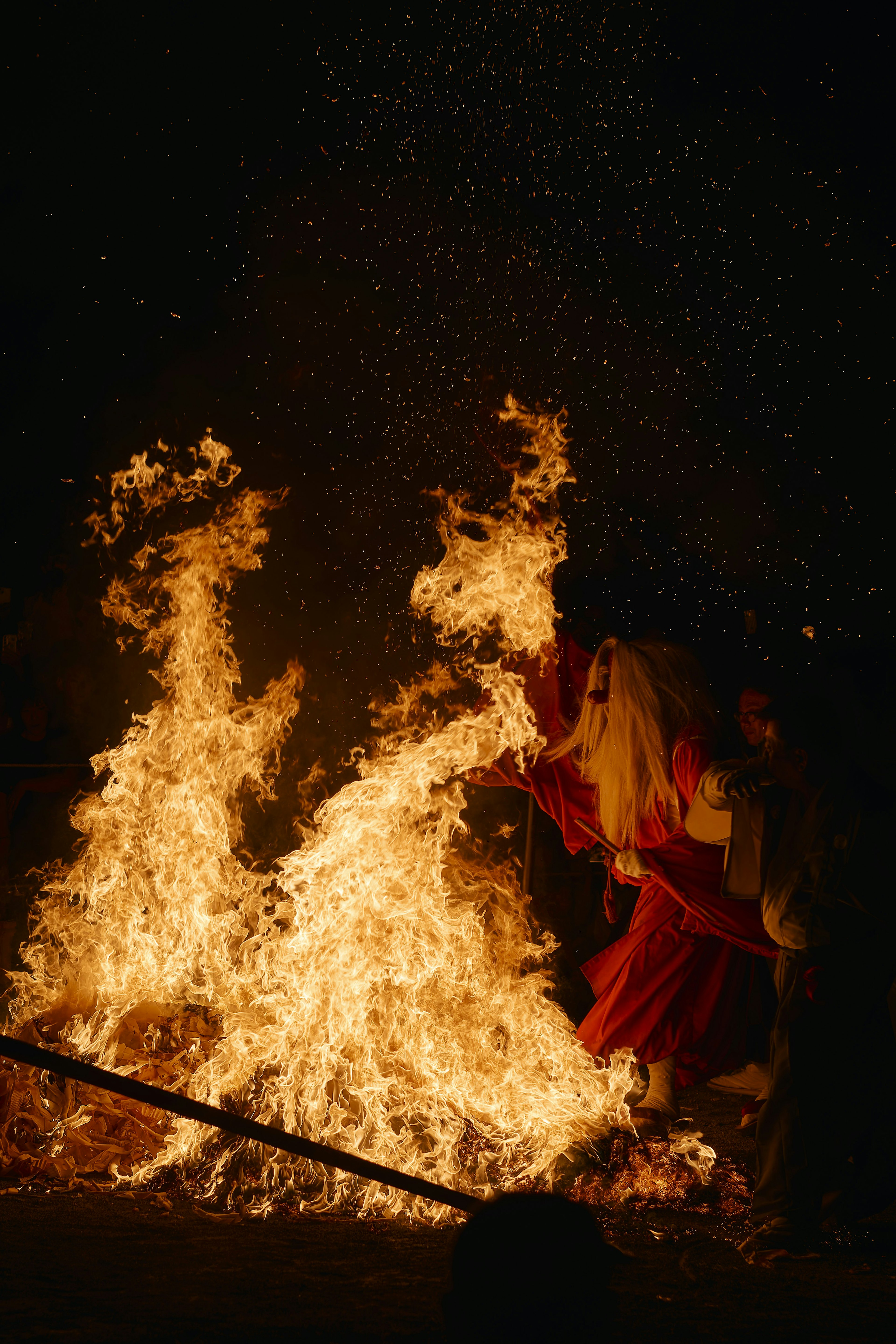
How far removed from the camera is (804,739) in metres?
3.93

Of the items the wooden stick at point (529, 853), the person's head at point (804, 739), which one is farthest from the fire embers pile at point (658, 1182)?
the wooden stick at point (529, 853)

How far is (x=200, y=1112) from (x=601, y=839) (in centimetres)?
327

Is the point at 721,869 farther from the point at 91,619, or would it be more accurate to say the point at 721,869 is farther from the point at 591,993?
the point at 91,619

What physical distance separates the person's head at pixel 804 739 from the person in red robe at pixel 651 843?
107 cm

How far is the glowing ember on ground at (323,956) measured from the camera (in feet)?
13.7

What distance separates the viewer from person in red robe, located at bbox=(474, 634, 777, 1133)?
16.3ft

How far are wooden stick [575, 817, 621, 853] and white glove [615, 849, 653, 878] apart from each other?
79 mm

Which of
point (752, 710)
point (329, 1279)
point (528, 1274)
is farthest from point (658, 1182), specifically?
point (528, 1274)

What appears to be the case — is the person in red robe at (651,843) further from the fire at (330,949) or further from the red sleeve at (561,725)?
the fire at (330,949)

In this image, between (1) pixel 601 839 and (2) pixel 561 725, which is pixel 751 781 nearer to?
(1) pixel 601 839

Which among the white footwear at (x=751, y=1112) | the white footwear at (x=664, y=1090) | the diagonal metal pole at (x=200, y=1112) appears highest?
the diagonal metal pole at (x=200, y=1112)

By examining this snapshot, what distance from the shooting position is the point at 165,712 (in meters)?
5.51

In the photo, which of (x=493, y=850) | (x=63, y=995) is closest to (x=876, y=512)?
(x=493, y=850)

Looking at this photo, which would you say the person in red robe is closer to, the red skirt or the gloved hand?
the red skirt
